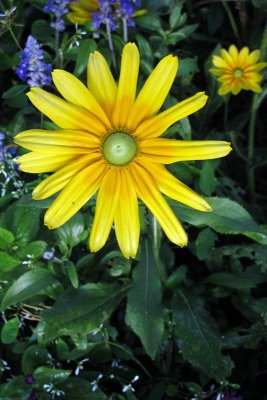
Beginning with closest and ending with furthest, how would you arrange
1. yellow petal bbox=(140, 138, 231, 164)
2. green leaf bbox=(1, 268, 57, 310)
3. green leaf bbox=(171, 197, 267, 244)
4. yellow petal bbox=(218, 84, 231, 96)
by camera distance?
yellow petal bbox=(140, 138, 231, 164) → green leaf bbox=(171, 197, 267, 244) → green leaf bbox=(1, 268, 57, 310) → yellow petal bbox=(218, 84, 231, 96)

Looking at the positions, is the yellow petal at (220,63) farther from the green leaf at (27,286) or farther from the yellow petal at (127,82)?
the green leaf at (27,286)

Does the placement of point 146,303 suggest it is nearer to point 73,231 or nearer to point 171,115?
point 73,231

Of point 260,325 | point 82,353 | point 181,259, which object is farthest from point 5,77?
point 260,325

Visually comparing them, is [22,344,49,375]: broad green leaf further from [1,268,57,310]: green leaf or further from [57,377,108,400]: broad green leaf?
[1,268,57,310]: green leaf

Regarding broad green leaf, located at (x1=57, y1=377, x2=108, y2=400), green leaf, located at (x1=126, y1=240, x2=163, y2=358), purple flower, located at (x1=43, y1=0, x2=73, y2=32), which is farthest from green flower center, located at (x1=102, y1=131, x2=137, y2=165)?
broad green leaf, located at (x1=57, y1=377, x2=108, y2=400)

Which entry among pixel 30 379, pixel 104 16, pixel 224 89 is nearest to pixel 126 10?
pixel 104 16

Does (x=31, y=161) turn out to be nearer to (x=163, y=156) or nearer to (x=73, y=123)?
(x=73, y=123)
